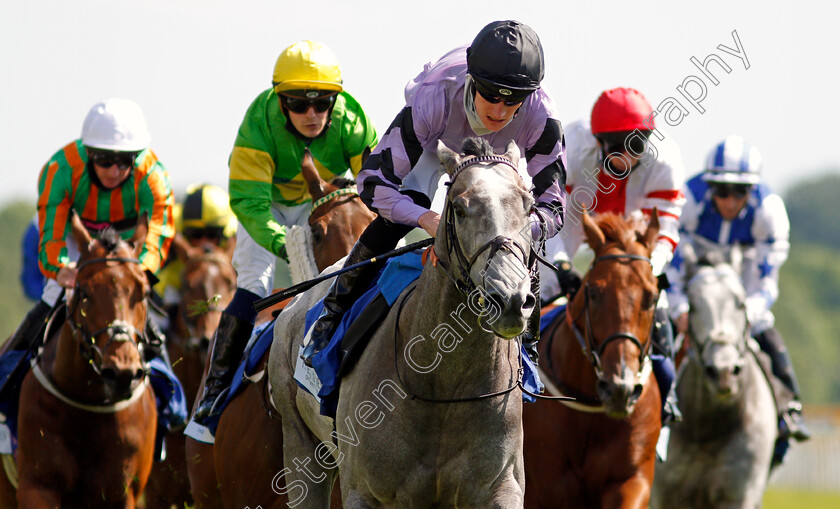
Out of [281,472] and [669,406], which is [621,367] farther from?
[281,472]

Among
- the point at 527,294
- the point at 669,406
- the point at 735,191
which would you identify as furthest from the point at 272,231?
the point at 735,191

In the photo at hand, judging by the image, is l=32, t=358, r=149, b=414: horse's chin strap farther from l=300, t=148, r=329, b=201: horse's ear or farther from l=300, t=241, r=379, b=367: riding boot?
l=300, t=241, r=379, b=367: riding boot

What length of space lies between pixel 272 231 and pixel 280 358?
44.3 inches

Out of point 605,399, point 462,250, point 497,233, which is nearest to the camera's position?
point 497,233

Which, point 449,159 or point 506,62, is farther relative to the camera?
point 506,62

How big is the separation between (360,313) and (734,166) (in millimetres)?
6272

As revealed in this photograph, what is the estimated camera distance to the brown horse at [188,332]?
9156mm

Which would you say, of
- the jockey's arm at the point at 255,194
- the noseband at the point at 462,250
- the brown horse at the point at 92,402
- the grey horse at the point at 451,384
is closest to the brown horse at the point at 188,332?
the brown horse at the point at 92,402

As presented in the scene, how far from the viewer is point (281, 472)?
21.7 feet

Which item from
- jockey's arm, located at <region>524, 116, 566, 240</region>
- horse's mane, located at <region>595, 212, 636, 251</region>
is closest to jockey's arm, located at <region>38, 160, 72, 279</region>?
horse's mane, located at <region>595, 212, 636, 251</region>

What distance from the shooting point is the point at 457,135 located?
5387 millimetres

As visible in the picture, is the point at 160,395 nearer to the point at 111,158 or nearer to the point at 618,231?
the point at 111,158

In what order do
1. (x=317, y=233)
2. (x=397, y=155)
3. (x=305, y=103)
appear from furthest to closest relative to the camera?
(x=305, y=103)
(x=317, y=233)
(x=397, y=155)

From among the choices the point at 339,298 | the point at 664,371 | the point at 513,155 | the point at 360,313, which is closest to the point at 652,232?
the point at 664,371
